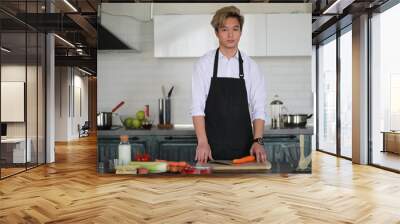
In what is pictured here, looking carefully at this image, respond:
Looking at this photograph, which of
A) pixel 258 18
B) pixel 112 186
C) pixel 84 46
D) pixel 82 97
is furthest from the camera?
pixel 82 97

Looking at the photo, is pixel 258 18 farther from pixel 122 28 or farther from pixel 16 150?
pixel 16 150

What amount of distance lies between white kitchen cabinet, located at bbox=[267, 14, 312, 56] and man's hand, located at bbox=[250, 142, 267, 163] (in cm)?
463

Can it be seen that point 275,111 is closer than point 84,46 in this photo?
Yes

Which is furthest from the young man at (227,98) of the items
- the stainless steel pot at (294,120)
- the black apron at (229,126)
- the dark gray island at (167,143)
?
the dark gray island at (167,143)

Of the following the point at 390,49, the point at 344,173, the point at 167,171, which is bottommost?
the point at 344,173

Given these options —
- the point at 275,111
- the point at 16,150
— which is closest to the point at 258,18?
the point at 275,111

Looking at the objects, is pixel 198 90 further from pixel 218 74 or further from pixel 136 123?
pixel 136 123

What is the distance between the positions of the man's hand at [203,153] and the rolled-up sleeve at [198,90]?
79 millimetres

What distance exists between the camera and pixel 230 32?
2.92 ft

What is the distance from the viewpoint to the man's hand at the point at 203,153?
0.90m

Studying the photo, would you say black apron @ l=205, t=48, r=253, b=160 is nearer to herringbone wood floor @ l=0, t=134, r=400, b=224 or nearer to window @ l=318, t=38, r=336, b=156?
herringbone wood floor @ l=0, t=134, r=400, b=224

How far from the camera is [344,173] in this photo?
5.82 meters

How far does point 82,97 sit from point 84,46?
561cm

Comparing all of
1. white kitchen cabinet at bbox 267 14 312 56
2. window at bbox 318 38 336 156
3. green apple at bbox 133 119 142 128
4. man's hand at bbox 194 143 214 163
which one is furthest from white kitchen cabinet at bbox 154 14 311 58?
man's hand at bbox 194 143 214 163
